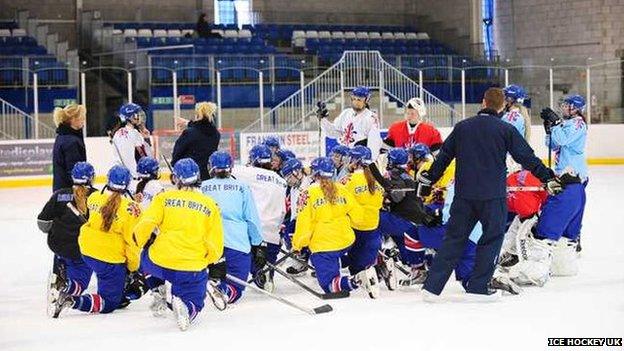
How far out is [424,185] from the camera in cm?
695

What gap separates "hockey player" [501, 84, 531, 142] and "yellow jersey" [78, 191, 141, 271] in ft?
9.32

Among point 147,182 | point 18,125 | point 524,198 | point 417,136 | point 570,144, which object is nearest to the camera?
point 147,182

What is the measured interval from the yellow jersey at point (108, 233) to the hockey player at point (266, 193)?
0.94m

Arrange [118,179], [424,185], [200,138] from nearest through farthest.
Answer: [118,179] < [424,185] < [200,138]

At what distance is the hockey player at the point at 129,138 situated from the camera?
8445 mm

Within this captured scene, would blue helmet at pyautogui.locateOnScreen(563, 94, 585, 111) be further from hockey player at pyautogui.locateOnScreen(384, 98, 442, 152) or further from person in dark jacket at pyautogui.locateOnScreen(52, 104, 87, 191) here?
person in dark jacket at pyautogui.locateOnScreen(52, 104, 87, 191)

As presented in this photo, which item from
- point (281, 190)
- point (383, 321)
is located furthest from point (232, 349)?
point (281, 190)

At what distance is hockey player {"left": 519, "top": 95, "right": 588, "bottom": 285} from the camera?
24.5 feet

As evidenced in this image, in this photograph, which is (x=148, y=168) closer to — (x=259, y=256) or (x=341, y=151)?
(x=259, y=256)

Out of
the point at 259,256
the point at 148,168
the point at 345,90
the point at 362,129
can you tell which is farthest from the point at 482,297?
the point at 345,90

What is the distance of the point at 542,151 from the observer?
19172 mm

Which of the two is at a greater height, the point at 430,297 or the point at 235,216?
the point at 235,216

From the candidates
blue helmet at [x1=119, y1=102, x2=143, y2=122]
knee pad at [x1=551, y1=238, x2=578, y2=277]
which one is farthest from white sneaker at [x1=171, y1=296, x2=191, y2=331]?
knee pad at [x1=551, y1=238, x2=578, y2=277]

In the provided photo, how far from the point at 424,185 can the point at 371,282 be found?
2.33 feet
